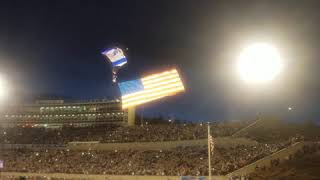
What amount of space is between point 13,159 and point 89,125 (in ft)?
70.9

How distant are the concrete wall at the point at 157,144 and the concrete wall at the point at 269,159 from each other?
7.78 m

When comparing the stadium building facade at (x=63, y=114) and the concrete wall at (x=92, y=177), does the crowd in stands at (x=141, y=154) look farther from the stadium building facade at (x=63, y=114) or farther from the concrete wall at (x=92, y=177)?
the stadium building facade at (x=63, y=114)

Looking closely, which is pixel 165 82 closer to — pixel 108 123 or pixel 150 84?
pixel 150 84

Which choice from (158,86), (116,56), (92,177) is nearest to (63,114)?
(116,56)

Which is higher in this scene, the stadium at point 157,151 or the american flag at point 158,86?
the american flag at point 158,86

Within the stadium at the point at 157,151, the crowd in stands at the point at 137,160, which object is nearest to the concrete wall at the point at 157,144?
the stadium at the point at 157,151

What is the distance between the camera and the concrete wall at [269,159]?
5797 cm

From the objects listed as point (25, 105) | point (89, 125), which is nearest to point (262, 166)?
point (89, 125)

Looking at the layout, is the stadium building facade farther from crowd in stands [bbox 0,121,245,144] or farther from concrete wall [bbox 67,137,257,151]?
concrete wall [bbox 67,137,257,151]

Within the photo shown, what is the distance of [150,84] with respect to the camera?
58.5m

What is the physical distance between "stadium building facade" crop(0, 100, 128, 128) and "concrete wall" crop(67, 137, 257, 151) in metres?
14.1

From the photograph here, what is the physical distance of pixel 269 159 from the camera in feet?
198

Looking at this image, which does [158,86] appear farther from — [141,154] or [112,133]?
[112,133]

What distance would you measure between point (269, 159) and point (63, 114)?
5699 cm
